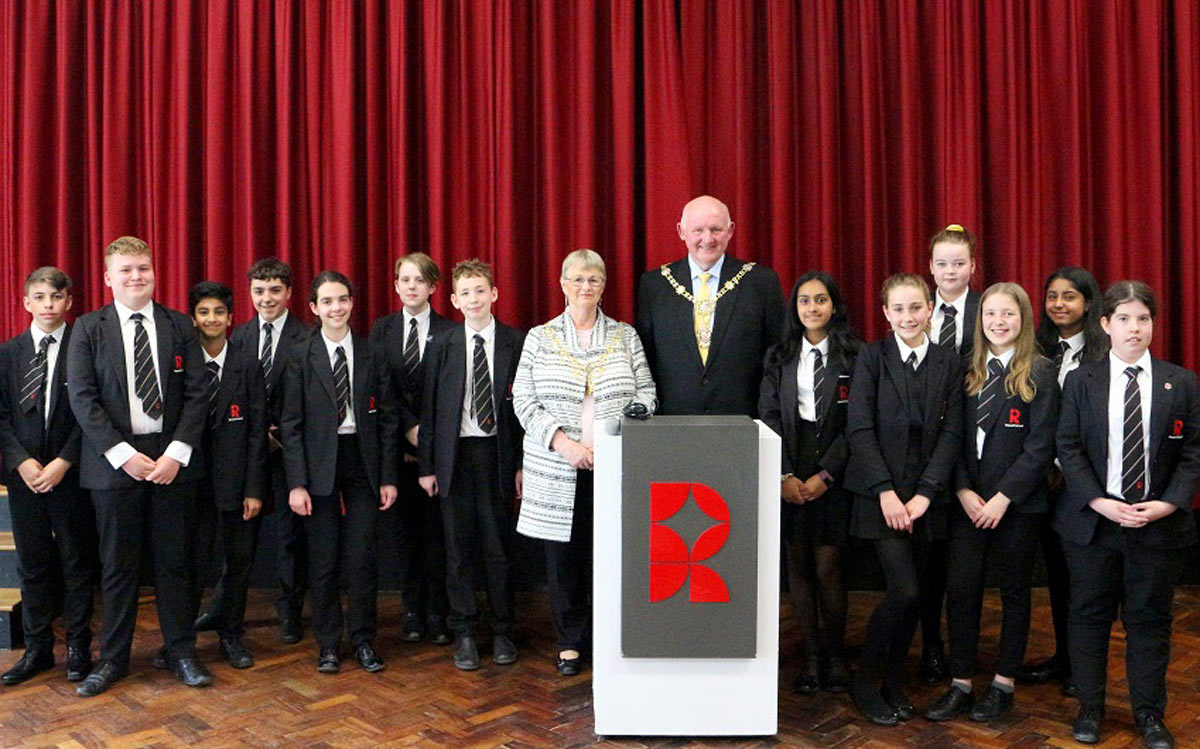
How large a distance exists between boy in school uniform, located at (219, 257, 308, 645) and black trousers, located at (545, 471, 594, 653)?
1008mm

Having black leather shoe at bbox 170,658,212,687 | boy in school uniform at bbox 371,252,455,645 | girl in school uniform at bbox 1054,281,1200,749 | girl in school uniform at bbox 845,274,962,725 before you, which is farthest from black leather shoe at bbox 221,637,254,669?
girl in school uniform at bbox 1054,281,1200,749

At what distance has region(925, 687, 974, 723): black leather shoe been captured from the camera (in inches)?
113

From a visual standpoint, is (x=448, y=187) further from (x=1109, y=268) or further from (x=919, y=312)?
(x=1109, y=268)

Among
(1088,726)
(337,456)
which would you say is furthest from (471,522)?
(1088,726)

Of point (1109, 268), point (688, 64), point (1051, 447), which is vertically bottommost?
point (1051, 447)

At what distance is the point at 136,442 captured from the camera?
10.2 feet

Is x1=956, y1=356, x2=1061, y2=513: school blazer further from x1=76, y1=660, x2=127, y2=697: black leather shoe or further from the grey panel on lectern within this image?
x1=76, y1=660, x2=127, y2=697: black leather shoe

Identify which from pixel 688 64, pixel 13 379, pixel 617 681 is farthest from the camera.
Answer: pixel 688 64

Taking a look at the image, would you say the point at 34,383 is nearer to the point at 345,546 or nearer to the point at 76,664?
the point at 76,664

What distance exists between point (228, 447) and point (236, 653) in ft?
2.38

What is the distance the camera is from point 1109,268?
172 inches

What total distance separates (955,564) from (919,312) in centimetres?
76

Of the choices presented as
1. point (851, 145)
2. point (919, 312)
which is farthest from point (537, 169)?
point (919, 312)

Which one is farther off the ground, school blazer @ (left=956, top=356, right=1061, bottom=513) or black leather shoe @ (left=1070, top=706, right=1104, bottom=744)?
school blazer @ (left=956, top=356, right=1061, bottom=513)
